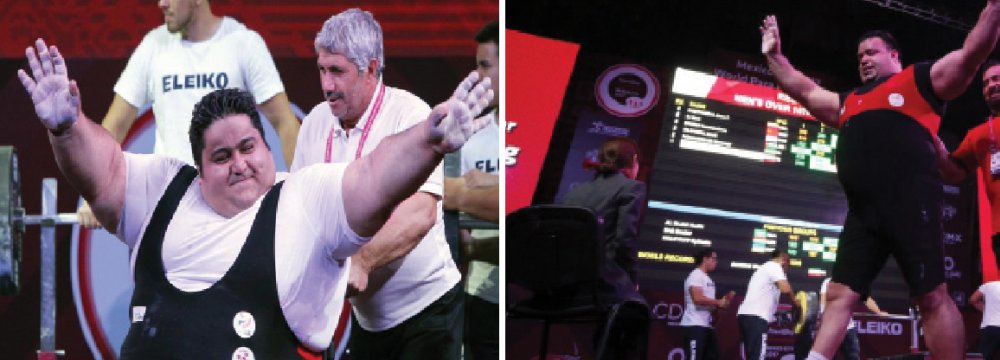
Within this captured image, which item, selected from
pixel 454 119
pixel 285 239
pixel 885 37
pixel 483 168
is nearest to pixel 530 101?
pixel 483 168

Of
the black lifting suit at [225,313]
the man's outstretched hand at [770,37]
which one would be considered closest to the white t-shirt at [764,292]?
the man's outstretched hand at [770,37]

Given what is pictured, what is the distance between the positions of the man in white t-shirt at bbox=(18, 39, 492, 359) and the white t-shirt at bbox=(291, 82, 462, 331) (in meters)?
0.36

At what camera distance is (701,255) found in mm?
4848

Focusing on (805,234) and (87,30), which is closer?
(87,30)

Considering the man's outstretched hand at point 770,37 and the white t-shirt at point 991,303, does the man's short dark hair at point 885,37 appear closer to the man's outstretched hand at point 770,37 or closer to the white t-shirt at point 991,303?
the man's outstretched hand at point 770,37

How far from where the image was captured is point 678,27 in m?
4.75

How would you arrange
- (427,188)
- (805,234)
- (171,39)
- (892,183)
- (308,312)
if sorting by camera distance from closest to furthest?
1. (308,312)
2. (427,188)
3. (171,39)
4. (892,183)
5. (805,234)

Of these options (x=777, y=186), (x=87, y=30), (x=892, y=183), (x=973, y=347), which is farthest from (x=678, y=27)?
(x=87, y=30)

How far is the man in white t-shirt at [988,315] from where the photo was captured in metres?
4.38

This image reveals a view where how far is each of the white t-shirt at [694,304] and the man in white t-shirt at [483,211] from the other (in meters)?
1.23

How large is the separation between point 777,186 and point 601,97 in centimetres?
87

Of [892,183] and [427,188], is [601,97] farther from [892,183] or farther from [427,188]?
[427,188]

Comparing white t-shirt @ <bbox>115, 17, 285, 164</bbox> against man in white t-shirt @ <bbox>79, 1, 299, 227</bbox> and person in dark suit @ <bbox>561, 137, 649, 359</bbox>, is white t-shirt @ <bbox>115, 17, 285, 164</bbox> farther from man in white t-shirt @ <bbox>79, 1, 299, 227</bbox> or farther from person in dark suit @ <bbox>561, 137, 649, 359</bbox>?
person in dark suit @ <bbox>561, 137, 649, 359</bbox>

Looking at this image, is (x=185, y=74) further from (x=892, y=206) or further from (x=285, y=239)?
(x=892, y=206)
